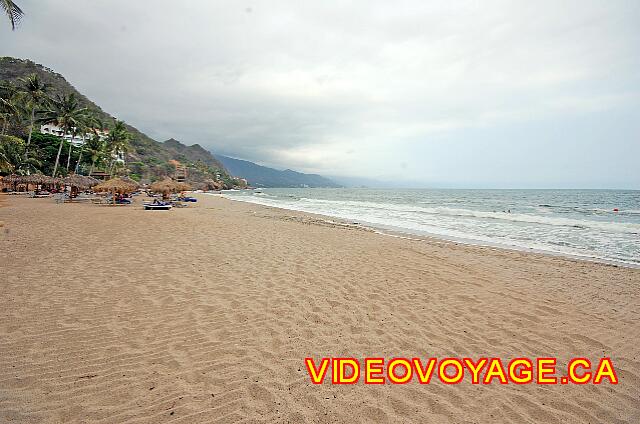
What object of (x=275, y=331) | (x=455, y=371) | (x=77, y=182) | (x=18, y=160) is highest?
(x=18, y=160)

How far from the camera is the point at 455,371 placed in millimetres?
3453

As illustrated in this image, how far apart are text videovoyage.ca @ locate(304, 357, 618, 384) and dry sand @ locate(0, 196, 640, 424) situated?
120 mm

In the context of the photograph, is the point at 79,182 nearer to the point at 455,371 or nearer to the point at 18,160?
the point at 18,160

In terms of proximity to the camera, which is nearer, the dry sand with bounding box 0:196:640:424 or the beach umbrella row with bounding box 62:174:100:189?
the dry sand with bounding box 0:196:640:424

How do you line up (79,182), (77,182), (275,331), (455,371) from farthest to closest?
(79,182) → (77,182) → (275,331) → (455,371)

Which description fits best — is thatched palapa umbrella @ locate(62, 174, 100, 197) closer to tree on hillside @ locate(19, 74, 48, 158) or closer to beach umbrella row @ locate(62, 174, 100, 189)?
beach umbrella row @ locate(62, 174, 100, 189)

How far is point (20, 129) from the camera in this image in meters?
54.7

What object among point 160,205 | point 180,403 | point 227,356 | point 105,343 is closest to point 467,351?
point 227,356

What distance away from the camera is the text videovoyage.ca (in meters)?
3.27

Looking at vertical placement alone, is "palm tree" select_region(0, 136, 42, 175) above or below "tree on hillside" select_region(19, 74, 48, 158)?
below

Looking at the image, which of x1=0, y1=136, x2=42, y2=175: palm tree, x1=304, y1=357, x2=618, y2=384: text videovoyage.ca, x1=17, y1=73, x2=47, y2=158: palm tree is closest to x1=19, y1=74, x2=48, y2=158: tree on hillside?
x1=17, y1=73, x2=47, y2=158: palm tree

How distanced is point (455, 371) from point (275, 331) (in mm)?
2360

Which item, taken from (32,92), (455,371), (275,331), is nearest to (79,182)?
(32,92)

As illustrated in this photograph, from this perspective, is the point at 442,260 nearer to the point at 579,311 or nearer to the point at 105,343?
the point at 579,311
